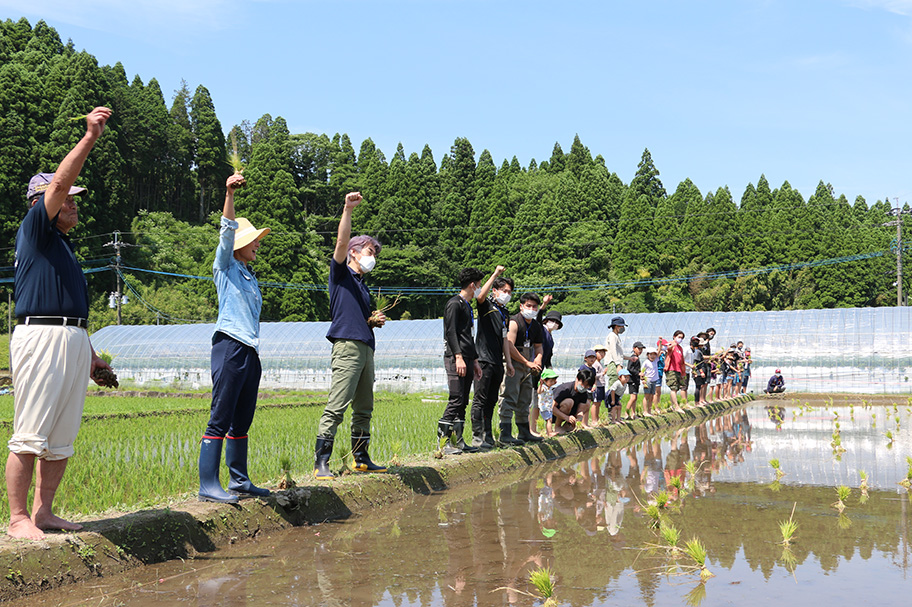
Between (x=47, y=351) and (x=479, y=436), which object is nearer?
(x=47, y=351)

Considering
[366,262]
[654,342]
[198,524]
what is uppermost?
[366,262]

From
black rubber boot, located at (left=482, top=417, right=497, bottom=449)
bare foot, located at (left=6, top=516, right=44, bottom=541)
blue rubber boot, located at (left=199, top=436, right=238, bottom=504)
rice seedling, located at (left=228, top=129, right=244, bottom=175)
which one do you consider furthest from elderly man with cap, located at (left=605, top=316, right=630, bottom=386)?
bare foot, located at (left=6, top=516, right=44, bottom=541)

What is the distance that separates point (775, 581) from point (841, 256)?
64662mm

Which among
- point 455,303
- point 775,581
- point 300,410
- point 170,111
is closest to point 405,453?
point 455,303

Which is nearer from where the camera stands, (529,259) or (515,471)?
(515,471)

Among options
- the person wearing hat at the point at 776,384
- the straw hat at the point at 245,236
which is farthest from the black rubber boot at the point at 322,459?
the person wearing hat at the point at 776,384

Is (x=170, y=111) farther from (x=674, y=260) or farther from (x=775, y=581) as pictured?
(x=775, y=581)

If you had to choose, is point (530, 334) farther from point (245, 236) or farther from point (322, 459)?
point (245, 236)

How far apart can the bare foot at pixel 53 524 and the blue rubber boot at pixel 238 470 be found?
49.5 inches

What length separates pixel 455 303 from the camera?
7.75 meters

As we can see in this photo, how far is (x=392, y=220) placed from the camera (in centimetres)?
6350

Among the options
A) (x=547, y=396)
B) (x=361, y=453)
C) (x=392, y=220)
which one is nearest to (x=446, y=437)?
(x=361, y=453)

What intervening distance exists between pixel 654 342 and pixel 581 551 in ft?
75.0

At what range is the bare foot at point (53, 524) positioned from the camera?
4.07 metres
